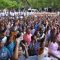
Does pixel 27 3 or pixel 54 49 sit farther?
pixel 27 3

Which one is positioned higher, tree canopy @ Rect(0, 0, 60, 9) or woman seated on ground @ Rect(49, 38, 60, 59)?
woman seated on ground @ Rect(49, 38, 60, 59)

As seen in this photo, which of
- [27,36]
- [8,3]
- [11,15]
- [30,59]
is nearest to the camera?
[30,59]

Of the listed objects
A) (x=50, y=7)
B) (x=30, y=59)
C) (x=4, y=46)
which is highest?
(x=4, y=46)

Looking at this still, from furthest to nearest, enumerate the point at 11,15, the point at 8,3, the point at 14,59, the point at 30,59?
1. the point at 8,3
2. the point at 11,15
3. the point at 30,59
4. the point at 14,59

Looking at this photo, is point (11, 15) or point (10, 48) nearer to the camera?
point (10, 48)

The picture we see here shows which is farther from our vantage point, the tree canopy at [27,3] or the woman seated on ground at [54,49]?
the tree canopy at [27,3]

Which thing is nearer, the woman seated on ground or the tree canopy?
the woman seated on ground

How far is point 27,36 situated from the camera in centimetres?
891

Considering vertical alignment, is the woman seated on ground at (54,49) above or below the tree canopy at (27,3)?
above

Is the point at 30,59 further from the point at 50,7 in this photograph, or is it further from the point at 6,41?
the point at 50,7

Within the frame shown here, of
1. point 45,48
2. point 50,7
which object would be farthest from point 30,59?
point 50,7

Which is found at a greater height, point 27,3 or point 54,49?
point 54,49

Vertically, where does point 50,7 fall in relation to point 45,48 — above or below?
below

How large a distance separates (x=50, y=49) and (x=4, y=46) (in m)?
1.34
